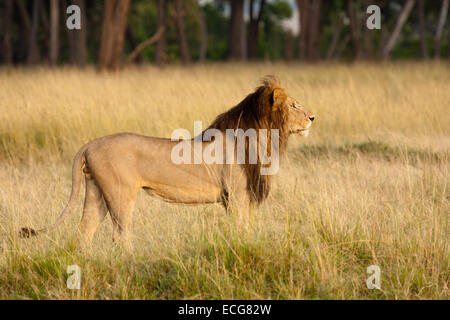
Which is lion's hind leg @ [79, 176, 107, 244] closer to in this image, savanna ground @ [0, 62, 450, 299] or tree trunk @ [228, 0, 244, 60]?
savanna ground @ [0, 62, 450, 299]

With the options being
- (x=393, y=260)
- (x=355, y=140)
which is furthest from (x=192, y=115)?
(x=393, y=260)

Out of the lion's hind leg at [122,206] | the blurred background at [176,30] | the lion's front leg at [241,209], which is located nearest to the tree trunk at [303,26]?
the blurred background at [176,30]

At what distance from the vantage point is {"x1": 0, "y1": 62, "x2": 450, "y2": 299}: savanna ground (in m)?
3.73

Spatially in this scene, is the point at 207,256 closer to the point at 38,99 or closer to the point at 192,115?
the point at 192,115

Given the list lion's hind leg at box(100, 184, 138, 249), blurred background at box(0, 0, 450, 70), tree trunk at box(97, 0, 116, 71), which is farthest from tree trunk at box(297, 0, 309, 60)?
lion's hind leg at box(100, 184, 138, 249)

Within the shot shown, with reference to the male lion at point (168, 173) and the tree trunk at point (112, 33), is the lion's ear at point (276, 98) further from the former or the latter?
the tree trunk at point (112, 33)

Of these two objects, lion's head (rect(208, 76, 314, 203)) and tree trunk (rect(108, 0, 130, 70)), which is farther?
tree trunk (rect(108, 0, 130, 70))

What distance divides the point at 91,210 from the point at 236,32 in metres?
23.5

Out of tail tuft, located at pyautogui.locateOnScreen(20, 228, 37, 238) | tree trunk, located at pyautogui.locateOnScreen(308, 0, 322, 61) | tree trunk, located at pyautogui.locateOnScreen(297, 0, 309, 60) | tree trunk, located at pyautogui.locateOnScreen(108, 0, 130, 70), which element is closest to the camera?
tail tuft, located at pyautogui.locateOnScreen(20, 228, 37, 238)

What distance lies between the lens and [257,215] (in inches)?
181

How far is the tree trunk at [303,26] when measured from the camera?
2418 centimetres

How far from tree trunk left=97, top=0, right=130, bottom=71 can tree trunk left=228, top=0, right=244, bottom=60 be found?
11828mm

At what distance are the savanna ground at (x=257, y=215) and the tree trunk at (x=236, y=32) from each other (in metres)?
16.5

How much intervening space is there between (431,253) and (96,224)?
7.45 feet
